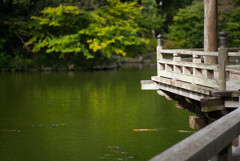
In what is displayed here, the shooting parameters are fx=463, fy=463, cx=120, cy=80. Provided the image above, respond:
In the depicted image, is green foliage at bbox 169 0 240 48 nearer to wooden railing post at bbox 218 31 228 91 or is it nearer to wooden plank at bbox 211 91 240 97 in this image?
wooden railing post at bbox 218 31 228 91

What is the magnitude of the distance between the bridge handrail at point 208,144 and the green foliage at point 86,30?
102ft

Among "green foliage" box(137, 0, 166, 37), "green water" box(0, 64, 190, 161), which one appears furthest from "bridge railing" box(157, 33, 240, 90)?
"green foliage" box(137, 0, 166, 37)

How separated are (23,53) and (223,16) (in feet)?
52.6

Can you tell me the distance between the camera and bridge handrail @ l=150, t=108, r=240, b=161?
1818mm

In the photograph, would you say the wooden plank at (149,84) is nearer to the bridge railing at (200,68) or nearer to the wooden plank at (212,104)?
the bridge railing at (200,68)

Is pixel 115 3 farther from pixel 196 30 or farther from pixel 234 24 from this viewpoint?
pixel 234 24

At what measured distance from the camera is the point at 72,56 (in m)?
36.4

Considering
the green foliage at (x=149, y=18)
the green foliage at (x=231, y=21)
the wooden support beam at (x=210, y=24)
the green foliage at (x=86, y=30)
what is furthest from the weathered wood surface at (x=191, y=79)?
the green foliage at (x=149, y=18)

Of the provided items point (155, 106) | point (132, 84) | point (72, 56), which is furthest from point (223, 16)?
point (155, 106)

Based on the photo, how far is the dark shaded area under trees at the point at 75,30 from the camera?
34.2 m

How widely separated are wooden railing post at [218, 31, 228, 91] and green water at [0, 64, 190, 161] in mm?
2602

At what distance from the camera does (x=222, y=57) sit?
695 cm

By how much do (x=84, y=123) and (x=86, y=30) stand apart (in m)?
21.7

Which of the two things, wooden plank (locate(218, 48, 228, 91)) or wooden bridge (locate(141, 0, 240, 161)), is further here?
wooden plank (locate(218, 48, 228, 91))
